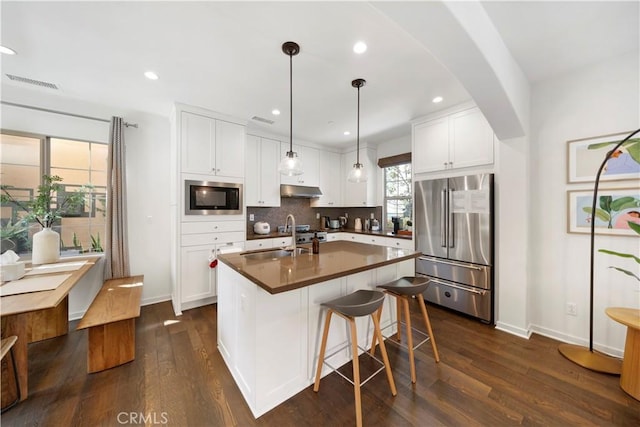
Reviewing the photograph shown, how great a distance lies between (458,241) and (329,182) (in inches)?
105

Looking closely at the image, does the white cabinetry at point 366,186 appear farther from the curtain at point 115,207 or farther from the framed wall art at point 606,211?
the curtain at point 115,207

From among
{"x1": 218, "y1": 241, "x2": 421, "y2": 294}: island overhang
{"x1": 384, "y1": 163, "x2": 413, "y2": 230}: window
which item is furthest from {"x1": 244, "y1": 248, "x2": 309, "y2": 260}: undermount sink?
{"x1": 384, "y1": 163, "x2": 413, "y2": 230}: window

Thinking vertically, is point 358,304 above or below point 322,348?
above

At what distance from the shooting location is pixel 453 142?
118 inches

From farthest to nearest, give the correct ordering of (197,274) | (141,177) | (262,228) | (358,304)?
(262,228)
(141,177)
(197,274)
(358,304)

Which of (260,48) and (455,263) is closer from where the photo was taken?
(260,48)

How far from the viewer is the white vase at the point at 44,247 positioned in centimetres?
235

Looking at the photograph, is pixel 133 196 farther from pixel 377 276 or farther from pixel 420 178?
pixel 420 178

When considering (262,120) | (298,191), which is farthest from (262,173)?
(262,120)

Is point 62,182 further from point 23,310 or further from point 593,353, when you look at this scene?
point 593,353

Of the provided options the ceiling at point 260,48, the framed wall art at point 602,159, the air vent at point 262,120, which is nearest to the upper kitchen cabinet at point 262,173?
the air vent at point 262,120

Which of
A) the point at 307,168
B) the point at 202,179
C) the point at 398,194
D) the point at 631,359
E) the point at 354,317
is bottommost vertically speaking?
the point at 631,359

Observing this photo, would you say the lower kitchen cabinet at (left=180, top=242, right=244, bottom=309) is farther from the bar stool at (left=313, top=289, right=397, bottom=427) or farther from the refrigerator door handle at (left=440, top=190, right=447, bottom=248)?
the refrigerator door handle at (left=440, top=190, right=447, bottom=248)

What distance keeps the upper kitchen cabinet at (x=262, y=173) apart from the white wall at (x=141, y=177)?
1.15m
